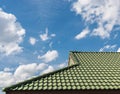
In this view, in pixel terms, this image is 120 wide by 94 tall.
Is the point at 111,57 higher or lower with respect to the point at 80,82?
higher

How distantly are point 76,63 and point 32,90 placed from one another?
21.8ft

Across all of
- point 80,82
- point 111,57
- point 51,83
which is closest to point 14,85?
point 51,83

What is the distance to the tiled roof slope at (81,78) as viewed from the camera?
58.9 feet

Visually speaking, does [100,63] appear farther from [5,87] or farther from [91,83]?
[5,87]

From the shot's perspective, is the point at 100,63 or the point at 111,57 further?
the point at 111,57

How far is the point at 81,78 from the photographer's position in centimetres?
1947

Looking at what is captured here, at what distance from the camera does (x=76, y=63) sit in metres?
22.8

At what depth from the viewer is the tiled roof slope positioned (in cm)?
1794

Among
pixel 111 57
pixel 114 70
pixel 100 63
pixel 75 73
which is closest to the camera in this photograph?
pixel 75 73

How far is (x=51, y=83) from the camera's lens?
18359mm

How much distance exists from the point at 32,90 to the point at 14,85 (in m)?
1.42

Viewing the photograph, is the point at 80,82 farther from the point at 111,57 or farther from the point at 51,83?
the point at 111,57

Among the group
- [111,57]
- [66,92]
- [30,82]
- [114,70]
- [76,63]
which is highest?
[111,57]

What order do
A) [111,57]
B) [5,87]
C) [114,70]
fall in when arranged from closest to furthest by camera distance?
[5,87] < [114,70] < [111,57]
